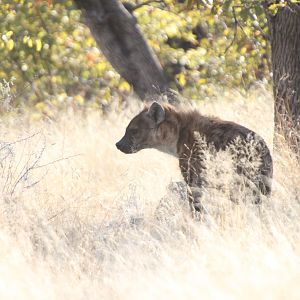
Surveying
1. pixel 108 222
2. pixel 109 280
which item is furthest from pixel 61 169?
pixel 109 280

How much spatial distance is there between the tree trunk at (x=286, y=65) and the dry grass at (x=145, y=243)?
1.83ft

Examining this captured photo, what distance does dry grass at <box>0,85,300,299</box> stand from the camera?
5777 mm

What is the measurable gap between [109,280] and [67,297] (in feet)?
1.20

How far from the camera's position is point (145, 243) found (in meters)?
6.82

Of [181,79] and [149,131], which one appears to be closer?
[149,131]

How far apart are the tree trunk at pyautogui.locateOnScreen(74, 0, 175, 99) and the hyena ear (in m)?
4.34

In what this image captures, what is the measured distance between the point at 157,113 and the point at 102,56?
8901 mm

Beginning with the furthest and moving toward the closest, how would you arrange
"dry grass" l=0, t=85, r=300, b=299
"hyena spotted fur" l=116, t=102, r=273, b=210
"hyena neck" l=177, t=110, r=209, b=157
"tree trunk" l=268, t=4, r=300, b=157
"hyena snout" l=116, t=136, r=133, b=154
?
"tree trunk" l=268, t=4, r=300, b=157
"hyena snout" l=116, t=136, r=133, b=154
"hyena neck" l=177, t=110, r=209, b=157
"hyena spotted fur" l=116, t=102, r=273, b=210
"dry grass" l=0, t=85, r=300, b=299

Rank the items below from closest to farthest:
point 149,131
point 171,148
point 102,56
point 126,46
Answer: point 171,148 → point 149,131 → point 126,46 → point 102,56

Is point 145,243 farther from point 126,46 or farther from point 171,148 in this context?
point 126,46

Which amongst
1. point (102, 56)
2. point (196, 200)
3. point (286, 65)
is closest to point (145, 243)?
point (196, 200)

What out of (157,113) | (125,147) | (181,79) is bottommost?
(181,79)

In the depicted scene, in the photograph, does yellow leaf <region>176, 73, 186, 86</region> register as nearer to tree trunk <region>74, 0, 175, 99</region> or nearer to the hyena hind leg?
tree trunk <region>74, 0, 175, 99</region>

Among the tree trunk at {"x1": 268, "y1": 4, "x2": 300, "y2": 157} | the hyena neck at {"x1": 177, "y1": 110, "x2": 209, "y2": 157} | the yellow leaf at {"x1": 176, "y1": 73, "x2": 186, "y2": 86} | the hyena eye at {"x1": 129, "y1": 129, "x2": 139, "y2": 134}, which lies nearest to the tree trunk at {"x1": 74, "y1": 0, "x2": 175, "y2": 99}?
the yellow leaf at {"x1": 176, "y1": 73, "x2": 186, "y2": 86}
